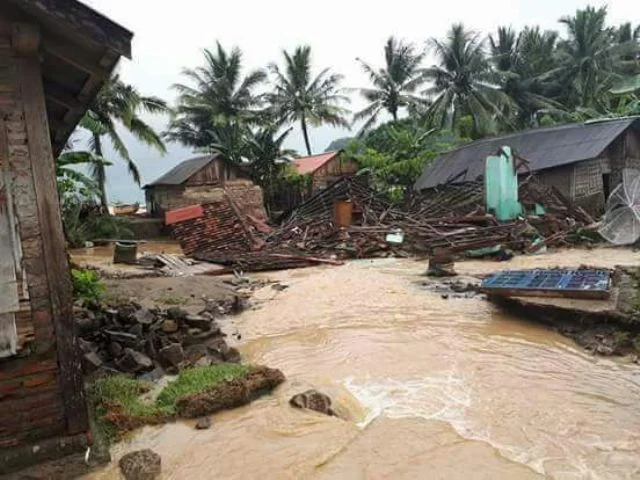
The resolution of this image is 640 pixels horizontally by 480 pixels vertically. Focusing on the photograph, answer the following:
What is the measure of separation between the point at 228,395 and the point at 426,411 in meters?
2.07

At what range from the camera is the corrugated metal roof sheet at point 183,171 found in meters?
28.2

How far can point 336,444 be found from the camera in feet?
14.2

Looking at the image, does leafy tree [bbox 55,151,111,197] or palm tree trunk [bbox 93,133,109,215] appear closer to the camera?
leafy tree [bbox 55,151,111,197]

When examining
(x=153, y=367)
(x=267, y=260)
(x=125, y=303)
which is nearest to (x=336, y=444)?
(x=153, y=367)

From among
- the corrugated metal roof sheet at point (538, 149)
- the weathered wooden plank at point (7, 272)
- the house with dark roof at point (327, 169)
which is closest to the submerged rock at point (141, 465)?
the weathered wooden plank at point (7, 272)

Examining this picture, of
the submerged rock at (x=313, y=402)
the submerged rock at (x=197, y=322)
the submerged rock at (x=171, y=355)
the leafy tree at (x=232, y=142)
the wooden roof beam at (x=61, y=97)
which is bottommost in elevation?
the submerged rock at (x=313, y=402)

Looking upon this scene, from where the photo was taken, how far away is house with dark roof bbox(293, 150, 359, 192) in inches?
1258

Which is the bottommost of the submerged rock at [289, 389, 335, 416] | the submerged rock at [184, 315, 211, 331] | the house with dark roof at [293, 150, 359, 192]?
the submerged rock at [289, 389, 335, 416]

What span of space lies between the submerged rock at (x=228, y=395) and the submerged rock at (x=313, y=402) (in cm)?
48

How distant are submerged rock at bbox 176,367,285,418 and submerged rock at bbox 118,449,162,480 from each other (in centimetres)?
88

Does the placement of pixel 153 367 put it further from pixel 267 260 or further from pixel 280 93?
pixel 280 93

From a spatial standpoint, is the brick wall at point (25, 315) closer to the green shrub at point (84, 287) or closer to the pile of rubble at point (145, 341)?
the pile of rubble at point (145, 341)

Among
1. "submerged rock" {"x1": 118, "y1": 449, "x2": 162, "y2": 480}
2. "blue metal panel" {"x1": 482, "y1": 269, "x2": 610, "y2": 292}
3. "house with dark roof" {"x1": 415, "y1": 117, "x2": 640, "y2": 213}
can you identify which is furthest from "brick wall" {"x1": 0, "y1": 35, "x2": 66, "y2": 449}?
"house with dark roof" {"x1": 415, "y1": 117, "x2": 640, "y2": 213}

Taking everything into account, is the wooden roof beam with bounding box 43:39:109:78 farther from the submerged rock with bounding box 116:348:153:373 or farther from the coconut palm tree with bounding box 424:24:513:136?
the coconut palm tree with bounding box 424:24:513:136
